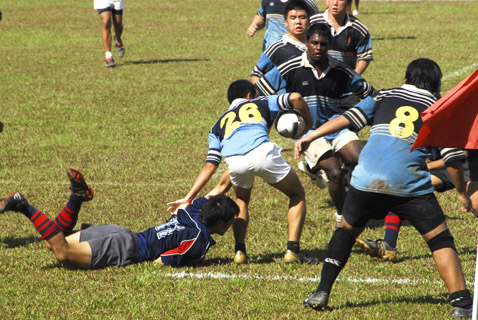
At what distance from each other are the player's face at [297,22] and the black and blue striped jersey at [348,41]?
0.67 metres

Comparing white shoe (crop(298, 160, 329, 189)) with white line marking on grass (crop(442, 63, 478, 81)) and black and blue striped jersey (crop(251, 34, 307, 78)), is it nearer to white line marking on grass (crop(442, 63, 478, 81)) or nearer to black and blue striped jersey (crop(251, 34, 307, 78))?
black and blue striped jersey (crop(251, 34, 307, 78))

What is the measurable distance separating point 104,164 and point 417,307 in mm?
6101

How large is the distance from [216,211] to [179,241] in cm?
43

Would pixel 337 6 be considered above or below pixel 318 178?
above

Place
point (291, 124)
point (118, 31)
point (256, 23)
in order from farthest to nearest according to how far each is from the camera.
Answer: point (118, 31)
point (256, 23)
point (291, 124)

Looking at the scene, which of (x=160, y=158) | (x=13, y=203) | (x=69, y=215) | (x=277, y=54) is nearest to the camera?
(x=13, y=203)

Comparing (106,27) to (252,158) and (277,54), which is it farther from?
(252,158)

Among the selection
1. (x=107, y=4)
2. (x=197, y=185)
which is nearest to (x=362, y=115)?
(x=197, y=185)

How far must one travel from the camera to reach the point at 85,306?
5.71 meters

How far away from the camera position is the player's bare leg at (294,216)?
270 inches

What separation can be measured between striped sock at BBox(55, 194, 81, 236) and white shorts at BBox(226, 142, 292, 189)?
1.45 meters

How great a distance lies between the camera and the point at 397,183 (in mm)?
5395

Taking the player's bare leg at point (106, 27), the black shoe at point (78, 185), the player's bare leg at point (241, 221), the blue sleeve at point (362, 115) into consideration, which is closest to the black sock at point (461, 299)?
the blue sleeve at point (362, 115)

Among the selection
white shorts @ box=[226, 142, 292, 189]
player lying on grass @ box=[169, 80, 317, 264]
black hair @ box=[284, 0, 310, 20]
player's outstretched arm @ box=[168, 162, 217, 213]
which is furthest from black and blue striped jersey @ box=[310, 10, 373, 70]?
player's outstretched arm @ box=[168, 162, 217, 213]
